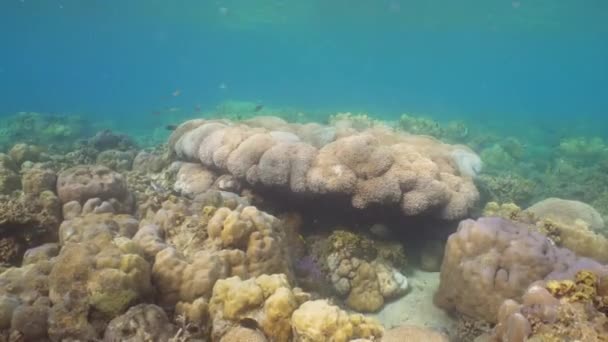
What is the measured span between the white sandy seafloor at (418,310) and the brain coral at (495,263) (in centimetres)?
35

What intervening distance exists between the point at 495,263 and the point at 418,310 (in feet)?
5.34

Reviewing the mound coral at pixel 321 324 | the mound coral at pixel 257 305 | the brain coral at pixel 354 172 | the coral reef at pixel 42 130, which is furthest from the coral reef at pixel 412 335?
the coral reef at pixel 42 130

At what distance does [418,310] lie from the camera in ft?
21.5

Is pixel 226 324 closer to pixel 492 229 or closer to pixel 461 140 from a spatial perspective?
pixel 492 229

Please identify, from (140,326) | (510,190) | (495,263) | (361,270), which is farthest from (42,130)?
(495,263)

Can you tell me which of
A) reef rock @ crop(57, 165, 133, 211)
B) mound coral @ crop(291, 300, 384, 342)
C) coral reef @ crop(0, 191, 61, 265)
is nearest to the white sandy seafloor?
mound coral @ crop(291, 300, 384, 342)

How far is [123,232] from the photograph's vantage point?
5969 millimetres

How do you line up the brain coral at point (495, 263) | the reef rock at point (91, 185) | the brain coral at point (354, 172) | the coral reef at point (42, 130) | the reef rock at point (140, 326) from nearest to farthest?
the reef rock at point (140, 326), the brain coral at point (495, 263), the brain coral at point (354, 172), the reef rock at point (91, 185), the coral reef at point (42, 130)

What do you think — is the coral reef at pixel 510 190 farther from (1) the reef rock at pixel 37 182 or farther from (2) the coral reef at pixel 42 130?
(2) the coral reef at pixel 42 130

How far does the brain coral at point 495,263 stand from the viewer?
5.31 metres

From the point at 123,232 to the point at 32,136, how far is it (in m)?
21.4

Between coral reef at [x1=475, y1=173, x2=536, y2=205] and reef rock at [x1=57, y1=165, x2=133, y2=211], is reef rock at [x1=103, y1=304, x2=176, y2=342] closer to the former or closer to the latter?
reef rock at [x1=57, y1=165, x2=133, y2=211]

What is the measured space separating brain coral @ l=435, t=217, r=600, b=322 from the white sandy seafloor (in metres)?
0.35

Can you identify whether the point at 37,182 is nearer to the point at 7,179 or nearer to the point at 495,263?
the point at 7,179
